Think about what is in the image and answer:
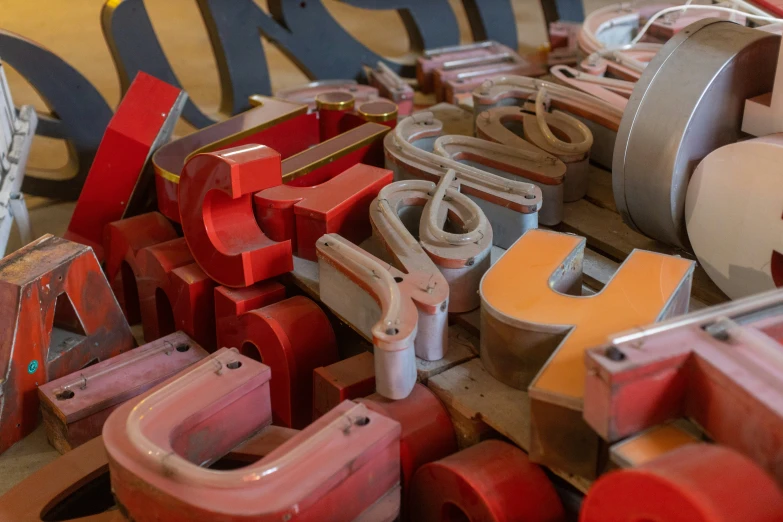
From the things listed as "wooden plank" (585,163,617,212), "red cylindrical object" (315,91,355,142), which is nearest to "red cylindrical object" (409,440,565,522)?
"wooden plank" (585,163,617,212)

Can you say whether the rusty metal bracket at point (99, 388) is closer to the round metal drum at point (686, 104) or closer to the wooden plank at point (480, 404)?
the wooden plank at point (480, 404)

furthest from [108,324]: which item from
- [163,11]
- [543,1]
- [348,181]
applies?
[163,11]

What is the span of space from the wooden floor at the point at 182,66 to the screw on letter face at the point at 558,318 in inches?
7.9

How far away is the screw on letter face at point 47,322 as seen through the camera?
1973 millimetres

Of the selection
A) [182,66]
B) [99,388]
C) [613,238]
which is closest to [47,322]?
[99,388]

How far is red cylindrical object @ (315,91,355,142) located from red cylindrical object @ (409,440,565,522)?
1.58 meters

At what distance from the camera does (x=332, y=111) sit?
287 cm

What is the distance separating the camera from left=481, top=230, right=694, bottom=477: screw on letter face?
56.4 inches

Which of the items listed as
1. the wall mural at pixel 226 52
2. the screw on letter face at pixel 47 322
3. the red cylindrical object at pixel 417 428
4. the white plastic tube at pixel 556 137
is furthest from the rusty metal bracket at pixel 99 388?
the wall mural at pixel 226 52

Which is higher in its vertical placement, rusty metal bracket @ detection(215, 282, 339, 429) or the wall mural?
the wall mural

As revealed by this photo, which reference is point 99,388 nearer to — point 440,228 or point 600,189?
point 440,228

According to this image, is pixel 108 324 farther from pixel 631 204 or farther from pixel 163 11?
pixel 163 11

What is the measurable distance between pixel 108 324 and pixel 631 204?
1.44 m

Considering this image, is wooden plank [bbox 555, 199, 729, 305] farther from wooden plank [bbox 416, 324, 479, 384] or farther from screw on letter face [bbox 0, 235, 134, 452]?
screw on letter face [bbox 0, 235, 134, 452]
